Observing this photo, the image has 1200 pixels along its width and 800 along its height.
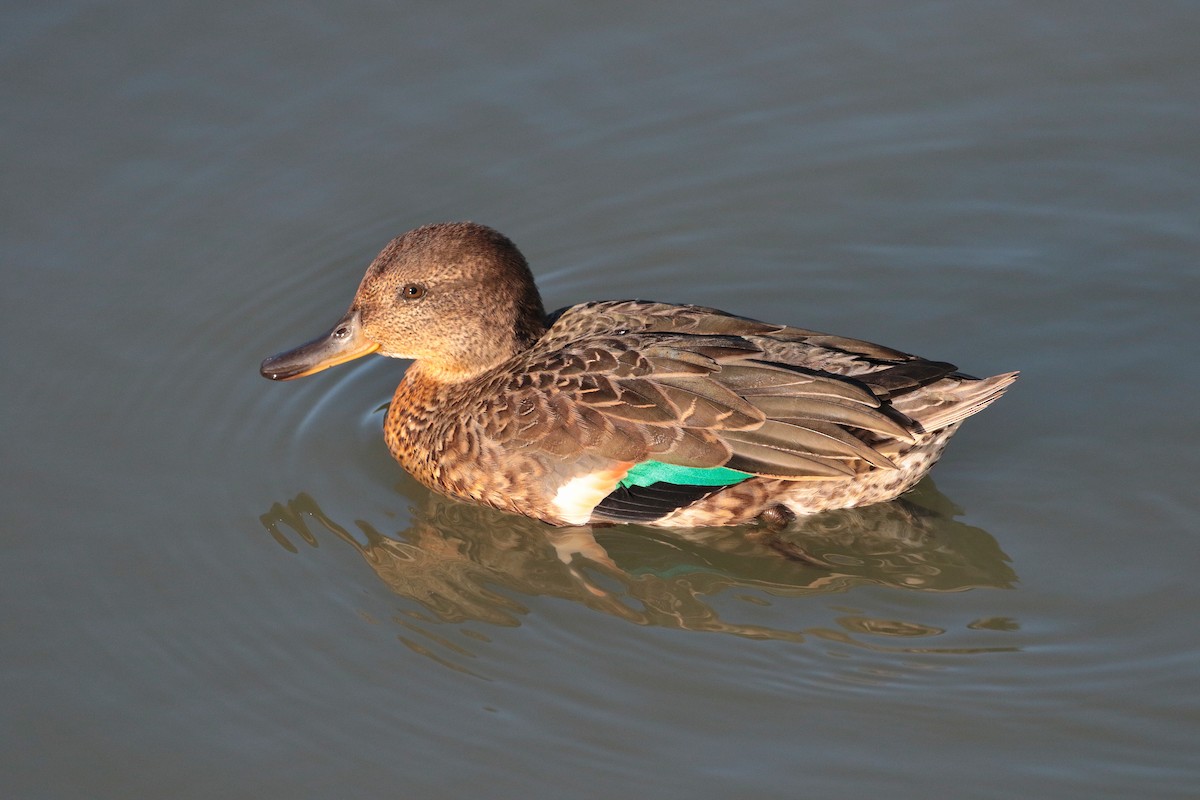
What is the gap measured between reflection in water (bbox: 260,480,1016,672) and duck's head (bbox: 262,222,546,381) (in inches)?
31.7

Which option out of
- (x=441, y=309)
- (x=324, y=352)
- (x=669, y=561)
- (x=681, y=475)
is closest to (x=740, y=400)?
(x=681, y=475)

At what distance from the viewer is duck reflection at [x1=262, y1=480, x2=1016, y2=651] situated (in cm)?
701

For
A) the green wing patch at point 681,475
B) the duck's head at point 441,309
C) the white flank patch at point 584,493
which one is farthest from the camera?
the duck's head at point 441,309

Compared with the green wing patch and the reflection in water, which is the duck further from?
the reflection in water

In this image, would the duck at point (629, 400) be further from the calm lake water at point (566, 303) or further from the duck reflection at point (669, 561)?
the calm lake water at point (566, 303)

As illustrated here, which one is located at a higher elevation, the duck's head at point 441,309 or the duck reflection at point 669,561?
the duck's head at point 441,309

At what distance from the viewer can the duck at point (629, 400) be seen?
704 centimetres

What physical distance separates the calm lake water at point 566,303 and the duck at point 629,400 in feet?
0.91

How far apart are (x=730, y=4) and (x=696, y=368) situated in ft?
15.1

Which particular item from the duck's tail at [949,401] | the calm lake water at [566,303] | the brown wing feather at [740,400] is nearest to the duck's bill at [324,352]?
the calm lake water at [566,303]

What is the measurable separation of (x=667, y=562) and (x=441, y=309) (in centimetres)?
177

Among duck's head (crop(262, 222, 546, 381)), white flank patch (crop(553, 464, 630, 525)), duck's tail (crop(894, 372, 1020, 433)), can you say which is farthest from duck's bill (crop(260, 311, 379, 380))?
duck's tail (crop(894, 372, 1020, 433))

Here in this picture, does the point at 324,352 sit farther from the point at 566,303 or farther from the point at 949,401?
the point at 949,401

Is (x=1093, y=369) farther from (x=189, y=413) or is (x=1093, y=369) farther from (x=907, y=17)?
(x=189, y=413)
